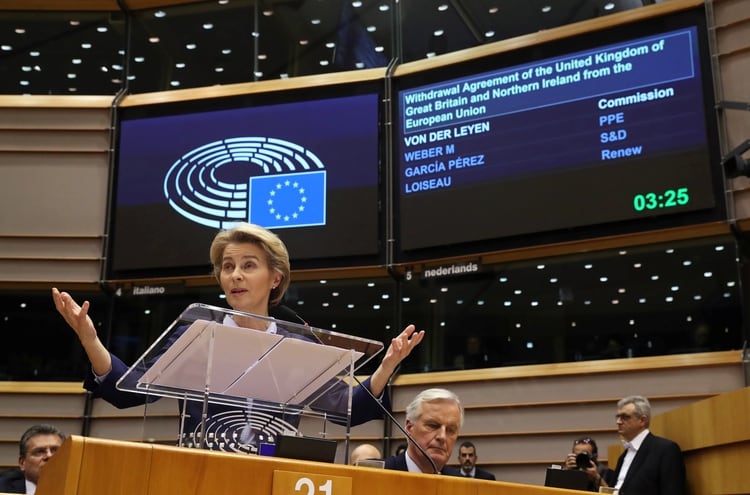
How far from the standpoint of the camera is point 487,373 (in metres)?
7.25

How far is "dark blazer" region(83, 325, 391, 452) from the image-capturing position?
1.99 metres

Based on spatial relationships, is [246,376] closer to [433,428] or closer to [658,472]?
[433,428]

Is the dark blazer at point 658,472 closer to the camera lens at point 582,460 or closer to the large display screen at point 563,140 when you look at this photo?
the camera lens at point 582,460

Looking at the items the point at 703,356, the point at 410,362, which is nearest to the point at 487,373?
the point at 410,362

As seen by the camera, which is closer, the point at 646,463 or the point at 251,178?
the point at 646,463

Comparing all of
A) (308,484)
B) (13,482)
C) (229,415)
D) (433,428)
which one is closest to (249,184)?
(13,482)

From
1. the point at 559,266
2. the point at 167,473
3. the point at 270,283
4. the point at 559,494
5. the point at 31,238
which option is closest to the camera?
the point at 167,473

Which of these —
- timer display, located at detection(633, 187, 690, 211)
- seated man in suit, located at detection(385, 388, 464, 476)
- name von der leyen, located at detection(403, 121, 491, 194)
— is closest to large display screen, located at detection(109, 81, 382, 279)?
name von der leyen, located at detection(403, 121, 491, 194)

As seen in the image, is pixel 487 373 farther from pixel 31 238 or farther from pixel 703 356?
pixel 31 238

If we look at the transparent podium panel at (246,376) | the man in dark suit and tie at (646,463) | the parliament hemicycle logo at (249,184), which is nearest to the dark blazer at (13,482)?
the transparent podium panel at (246,376)

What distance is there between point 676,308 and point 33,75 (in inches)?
257

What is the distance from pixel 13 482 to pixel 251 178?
4.23m

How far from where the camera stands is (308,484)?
1549mm

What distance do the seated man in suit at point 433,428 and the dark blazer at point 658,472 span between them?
2.13 meters
